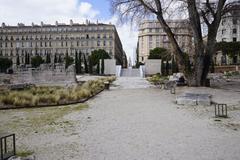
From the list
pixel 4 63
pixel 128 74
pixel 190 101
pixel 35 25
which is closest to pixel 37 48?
pixel 35 25

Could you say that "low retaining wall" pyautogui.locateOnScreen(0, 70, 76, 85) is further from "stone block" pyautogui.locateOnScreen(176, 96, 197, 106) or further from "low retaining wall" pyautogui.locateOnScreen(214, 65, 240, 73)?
"low retaining wall" pyautogui.locateOnScreen(214, 65, 240, 73)

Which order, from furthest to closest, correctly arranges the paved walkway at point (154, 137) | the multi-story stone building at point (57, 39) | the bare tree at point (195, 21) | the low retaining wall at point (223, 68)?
the multi-story stone building at point (57, 39)
the low retaining wall at point (223, 68)
the bare tree at point (195, 21)
the paved walkway at point (154, 137)

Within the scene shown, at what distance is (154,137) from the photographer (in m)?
9.80

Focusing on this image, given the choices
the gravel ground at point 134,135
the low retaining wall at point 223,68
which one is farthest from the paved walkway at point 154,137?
the low retaining wall at point 223,68

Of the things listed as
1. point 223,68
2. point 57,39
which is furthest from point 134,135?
point 57,39

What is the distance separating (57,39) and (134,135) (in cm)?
12928

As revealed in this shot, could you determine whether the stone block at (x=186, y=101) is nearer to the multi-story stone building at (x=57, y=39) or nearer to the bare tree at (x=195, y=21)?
the bare tree at (x=195, y=21)

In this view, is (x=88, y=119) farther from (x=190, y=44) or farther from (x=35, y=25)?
(x=35, y=25)

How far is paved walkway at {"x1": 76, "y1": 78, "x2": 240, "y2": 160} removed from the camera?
7.91 metres

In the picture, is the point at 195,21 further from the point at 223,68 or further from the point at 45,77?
the point at 223,68

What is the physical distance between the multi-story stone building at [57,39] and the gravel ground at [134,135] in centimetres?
11847

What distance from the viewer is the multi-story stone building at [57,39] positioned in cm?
13338

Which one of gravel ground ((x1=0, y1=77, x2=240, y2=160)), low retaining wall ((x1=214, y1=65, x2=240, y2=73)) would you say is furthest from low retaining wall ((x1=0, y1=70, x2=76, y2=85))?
low retaining wall ((x1=214, y1=65, x2=240, y2=73))

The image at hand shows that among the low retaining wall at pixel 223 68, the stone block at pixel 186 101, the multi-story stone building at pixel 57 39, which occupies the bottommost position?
the stone block at pixel 186 101
